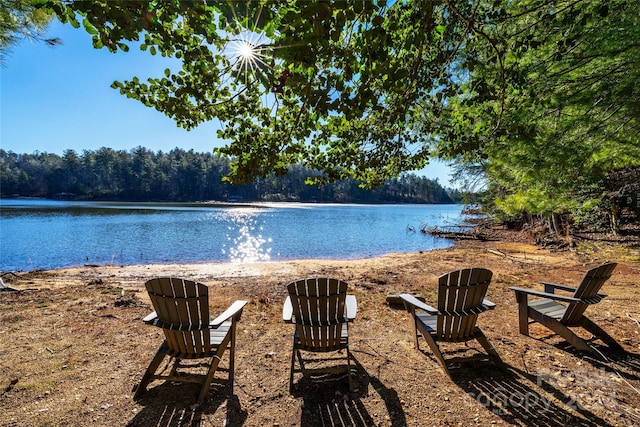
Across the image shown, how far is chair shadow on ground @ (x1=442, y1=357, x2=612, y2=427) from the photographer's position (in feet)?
7.87

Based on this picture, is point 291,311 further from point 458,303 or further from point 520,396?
point 520,396

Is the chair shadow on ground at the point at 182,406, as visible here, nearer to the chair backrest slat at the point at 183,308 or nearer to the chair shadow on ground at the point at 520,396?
the chair backrest slat at the point at 183,308

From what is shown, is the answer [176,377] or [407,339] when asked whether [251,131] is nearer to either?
[176,377]

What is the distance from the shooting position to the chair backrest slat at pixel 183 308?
2850 millimetres

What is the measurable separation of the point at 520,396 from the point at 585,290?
165cm

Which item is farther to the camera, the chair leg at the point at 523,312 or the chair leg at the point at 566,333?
the chair leg at the point at 523,312

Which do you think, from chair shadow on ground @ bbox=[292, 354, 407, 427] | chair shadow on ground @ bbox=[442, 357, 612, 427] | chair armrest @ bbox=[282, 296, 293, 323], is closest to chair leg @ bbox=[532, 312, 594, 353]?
chair shadow on ground @ bbox=[442, 357, 612, 427]

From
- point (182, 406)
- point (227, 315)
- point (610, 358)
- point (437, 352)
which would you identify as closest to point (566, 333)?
point (610, 358)

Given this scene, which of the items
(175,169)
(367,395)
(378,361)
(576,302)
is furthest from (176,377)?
(175,169)

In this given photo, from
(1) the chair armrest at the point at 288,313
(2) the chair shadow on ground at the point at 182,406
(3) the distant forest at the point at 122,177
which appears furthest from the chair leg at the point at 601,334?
(3) the distant forest at the point at 122,177

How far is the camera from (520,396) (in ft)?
8.87

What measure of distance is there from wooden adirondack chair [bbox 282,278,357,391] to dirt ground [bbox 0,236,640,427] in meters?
0.39

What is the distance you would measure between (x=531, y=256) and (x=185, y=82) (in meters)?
14.2

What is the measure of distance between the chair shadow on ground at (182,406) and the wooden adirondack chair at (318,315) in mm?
693
